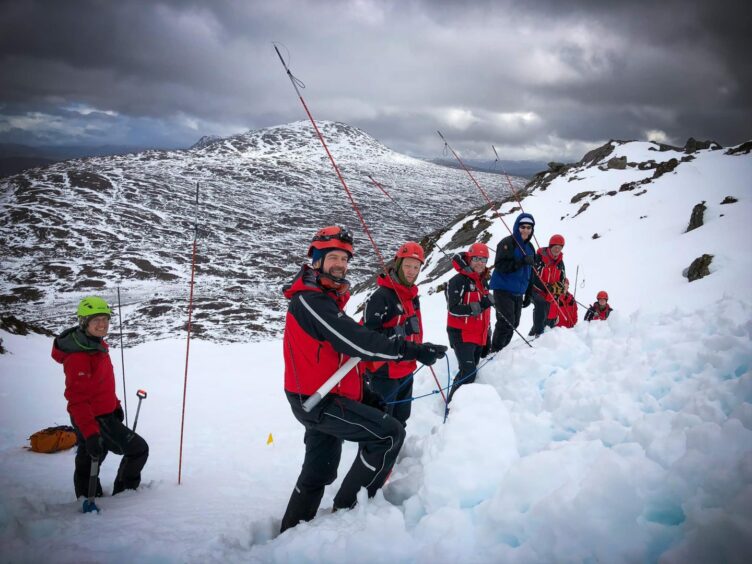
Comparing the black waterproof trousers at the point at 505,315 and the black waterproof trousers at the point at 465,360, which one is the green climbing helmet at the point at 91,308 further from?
the black waterproof trousers at the point at 505,315

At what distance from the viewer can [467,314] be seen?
16.5ft

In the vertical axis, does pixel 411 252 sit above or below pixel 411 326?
above

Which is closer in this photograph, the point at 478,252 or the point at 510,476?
the point at 510,476

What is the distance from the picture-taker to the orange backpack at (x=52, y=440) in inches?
237

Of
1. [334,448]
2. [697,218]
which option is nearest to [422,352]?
[334,448]

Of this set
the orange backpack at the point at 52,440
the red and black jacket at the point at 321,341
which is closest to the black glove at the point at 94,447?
the red and black jacket at the point at 321,341

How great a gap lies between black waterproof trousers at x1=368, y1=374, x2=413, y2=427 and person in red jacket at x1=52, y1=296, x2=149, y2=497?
105 inches

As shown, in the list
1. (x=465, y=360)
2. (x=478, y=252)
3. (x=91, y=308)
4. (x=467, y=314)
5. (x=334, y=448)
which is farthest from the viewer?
(x=478, y=252)

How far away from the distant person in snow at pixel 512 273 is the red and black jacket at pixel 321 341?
3.44 m

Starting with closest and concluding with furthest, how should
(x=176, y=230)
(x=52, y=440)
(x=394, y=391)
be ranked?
(x=394, y=391) < (x=52, y=440) < (x=176, y=230)

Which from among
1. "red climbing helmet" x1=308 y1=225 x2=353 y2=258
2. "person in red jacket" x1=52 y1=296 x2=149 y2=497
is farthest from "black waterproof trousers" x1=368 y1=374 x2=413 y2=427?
"person in red jacket" x1=52 y1=296 x2=149 y2=497

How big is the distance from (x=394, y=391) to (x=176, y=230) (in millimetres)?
77223

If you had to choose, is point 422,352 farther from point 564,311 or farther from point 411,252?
point 564,311

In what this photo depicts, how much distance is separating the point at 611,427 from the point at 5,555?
4170 millimetres
